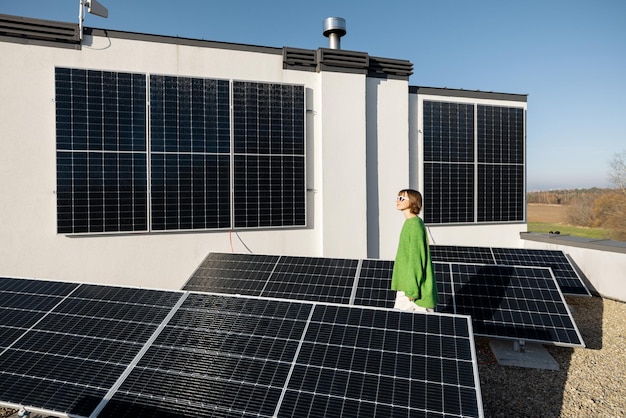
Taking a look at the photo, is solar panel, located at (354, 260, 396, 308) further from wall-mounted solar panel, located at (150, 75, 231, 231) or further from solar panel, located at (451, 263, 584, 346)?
wall-mounted solar panel, located at (150, 75, 231, 231)

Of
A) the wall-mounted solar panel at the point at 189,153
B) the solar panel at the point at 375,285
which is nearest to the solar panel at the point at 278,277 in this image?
the solar panel at the point at 375,285

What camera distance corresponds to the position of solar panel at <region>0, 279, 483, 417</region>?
2816 mm

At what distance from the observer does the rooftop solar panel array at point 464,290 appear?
5.61 meters

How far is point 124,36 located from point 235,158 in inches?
142

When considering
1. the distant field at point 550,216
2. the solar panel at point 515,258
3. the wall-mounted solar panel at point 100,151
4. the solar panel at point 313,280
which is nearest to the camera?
the solar panel at point 313,280

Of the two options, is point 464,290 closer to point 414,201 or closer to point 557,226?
point 414,201

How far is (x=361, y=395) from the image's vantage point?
2.83 meters

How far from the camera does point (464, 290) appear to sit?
630cm

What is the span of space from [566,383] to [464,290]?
6.13 ft

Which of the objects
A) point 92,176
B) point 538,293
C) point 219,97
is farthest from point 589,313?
point 92,176

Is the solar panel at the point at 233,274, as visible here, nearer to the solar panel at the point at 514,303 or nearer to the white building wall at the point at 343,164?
the white building wall at the point at 343,164

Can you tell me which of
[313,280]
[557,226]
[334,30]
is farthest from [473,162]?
[557,226]

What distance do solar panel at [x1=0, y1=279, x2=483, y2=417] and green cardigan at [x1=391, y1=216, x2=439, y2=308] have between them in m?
0.65

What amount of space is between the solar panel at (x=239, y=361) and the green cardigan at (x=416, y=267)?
2.12 feet
